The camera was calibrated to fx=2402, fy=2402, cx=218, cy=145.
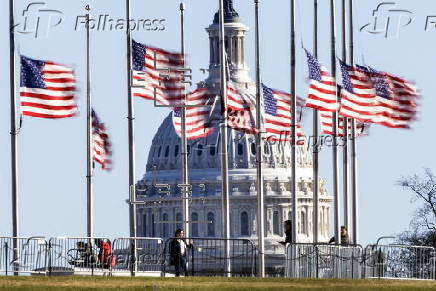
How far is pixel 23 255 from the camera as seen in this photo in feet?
213

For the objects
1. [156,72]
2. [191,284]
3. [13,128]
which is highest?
[156,72]

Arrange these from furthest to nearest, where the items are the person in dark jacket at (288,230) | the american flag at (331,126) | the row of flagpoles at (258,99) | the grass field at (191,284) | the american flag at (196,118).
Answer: the american flag at (196,118) < the american flag at (331,126) < the person in dark jacket at (288,230) < the row of flagpoles at (258,99) < the grass field at (191,284)

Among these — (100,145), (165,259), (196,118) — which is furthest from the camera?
(196,118)

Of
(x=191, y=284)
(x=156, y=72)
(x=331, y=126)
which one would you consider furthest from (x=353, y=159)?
(x=191, y=284)

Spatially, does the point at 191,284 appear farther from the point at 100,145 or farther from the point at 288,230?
the point at 100,145

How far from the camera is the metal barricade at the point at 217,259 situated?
7231cm

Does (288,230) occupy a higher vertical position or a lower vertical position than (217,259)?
higher

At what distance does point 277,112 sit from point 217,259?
38.8 feet

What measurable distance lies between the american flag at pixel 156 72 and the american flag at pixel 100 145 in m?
5.38

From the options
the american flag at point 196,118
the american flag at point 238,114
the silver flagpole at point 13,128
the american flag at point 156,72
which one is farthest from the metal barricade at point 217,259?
the american flag at point 196,118

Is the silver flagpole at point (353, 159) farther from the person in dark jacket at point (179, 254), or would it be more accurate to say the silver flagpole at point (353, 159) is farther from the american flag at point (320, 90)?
the person in dark jacket at point (179, 254)

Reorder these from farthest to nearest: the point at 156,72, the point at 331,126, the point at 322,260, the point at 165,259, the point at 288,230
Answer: the point at 331,126 < the point at 156,72 < the point at 288,230 < the point at 165,259 < the point at 322,260

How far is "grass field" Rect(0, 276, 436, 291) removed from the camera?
52062 mm

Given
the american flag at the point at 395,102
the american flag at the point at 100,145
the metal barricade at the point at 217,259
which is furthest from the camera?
the american flag at the point at 100,145
